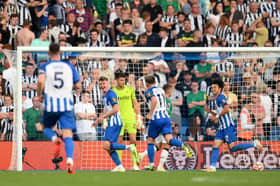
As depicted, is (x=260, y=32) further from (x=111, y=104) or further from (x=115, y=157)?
(x=115, y=157)

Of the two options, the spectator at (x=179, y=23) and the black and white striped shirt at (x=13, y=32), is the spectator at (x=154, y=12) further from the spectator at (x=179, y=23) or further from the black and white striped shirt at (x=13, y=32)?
the black and white striped shirt at (x=13, y=32)

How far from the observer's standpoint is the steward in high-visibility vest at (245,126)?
18.6 m

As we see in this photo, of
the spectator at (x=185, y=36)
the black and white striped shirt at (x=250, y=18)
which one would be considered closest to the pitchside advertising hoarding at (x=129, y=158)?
the spectator at (x=185, y=36)

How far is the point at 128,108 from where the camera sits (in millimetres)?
17938

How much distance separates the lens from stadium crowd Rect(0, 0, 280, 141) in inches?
719

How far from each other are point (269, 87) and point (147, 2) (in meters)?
4.70

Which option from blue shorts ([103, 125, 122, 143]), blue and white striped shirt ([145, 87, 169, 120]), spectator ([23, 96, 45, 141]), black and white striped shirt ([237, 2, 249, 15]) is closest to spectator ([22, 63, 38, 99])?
spectator ([23, 96, 45, 141])

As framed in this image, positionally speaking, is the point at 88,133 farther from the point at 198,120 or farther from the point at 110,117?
→ the point at 198,120

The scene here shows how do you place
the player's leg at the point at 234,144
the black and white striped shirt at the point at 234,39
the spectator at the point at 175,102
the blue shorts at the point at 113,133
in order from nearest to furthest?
the player's leg at the point at 234,144
the blue shorts at the point at 113,133
the spectator at the point at 175,102
the black and white striped shirt at the point at 234,39

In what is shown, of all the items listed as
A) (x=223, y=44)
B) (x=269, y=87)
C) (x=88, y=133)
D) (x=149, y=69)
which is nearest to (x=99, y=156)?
(x=88, y=133)

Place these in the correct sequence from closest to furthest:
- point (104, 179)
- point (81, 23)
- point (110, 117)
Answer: point (104, 179)
point (110, 117)
point (81, 23)

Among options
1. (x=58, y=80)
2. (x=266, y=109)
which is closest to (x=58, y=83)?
(x=58, y=80)

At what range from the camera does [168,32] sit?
2148 cm

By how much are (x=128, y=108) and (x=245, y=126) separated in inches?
94.7
